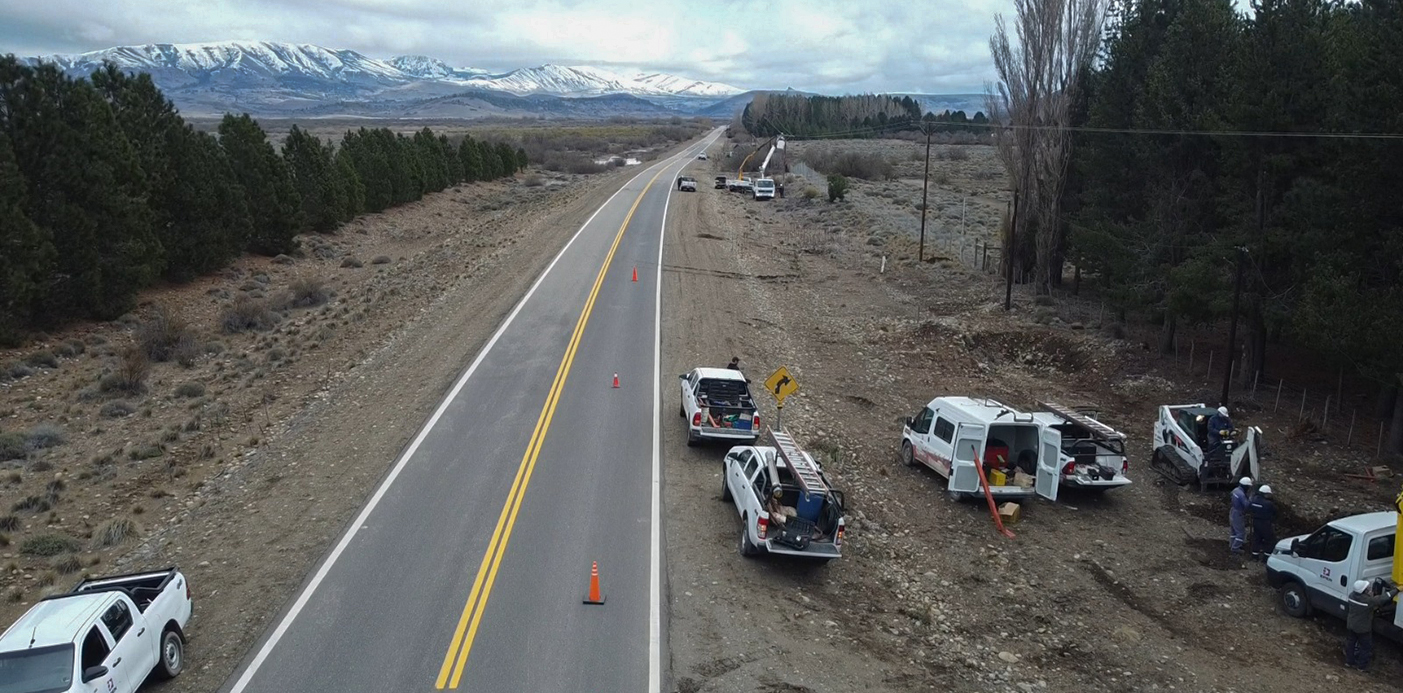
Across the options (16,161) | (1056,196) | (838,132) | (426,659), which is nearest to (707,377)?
(426,659)

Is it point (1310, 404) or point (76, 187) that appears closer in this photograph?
point (1310, 404)

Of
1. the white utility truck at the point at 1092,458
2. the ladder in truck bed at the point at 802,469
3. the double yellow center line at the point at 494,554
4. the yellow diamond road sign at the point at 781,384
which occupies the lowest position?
the double yellow center line at the point at 494,554

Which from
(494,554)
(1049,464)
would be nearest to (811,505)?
(494,554)

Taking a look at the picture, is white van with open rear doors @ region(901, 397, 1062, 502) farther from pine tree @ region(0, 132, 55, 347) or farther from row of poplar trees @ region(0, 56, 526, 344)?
row of poplar trees @ region(0, 56, 526, 344)

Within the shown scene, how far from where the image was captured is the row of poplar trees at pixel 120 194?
3091cm

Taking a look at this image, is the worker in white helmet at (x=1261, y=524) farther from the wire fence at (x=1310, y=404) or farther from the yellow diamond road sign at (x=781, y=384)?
the yellow diamond road sign at (x=781, y=384)

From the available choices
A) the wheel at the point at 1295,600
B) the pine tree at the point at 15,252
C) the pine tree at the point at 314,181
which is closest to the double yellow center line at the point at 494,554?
the wheel at the point at 1295,600

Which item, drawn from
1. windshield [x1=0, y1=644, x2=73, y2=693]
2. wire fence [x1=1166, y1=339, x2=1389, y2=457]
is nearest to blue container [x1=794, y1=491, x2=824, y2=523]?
windshield [x1=0, y1=644, x2=73, y2=693]

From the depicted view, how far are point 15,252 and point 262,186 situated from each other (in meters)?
20.5

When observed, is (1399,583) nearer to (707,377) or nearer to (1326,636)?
(1326,636)

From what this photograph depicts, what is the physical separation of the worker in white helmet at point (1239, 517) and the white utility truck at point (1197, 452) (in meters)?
2.22

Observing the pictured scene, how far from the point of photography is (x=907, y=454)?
21.0m

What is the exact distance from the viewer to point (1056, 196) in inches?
1508

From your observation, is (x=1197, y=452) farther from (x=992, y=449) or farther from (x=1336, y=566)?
(x=1336, y=566)
